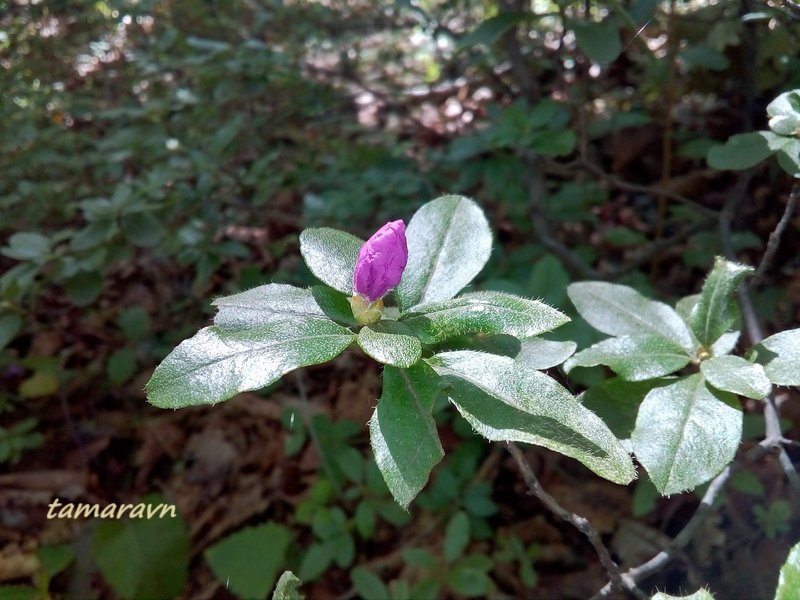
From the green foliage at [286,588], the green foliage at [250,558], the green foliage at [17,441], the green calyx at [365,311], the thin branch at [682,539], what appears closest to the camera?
the green foliage at [286,588]

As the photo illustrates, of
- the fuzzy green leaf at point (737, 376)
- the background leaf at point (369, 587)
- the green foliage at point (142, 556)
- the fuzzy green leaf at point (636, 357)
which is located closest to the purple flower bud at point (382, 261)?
the fuzzy green leaf at point (636, 357)

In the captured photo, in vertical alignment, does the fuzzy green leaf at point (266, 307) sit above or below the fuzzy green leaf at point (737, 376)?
Result: above

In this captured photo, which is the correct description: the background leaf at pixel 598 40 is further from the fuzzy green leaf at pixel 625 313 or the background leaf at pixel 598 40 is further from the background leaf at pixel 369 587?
the background leaf at pixel 369 587

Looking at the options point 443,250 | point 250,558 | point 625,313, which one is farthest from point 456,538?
point 443,250

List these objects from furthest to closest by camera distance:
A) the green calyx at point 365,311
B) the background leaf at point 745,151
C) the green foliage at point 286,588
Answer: the background leaf at point 745,151 → the green calyx at point 365,311 → the green foliage at point 286,588

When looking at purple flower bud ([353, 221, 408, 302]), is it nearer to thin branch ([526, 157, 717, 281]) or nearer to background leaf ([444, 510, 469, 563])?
background leaf ([444, 510, 469, 563])

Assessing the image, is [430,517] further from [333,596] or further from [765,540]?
[765,540]

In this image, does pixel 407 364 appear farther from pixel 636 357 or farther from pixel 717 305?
pixel 717 305
